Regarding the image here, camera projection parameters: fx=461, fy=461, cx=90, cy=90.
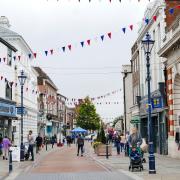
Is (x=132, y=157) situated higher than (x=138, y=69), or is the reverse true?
(x=138, y=69)

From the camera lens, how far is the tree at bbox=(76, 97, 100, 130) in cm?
10375

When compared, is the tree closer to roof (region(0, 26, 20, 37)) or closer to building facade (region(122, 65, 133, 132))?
building facade (region(122, 65, 133, 132))

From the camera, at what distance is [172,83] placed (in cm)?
2956

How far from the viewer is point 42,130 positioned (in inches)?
2960

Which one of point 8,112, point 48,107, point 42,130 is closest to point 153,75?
point 8,112

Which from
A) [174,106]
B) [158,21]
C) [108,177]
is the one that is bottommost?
[108,177]

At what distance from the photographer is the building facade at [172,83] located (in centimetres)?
2777

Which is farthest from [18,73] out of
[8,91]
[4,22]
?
[4,22]

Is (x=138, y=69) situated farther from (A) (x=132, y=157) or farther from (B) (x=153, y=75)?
(A) (x=132, y=157)

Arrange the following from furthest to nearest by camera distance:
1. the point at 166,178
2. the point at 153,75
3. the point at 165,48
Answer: the point at 153,75
the point at 165,48
the point at 166,178

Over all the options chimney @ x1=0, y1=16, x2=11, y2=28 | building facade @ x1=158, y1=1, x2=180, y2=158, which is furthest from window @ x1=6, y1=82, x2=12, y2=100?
building facade @ x1=158, y1=1, x2=180, y2=158

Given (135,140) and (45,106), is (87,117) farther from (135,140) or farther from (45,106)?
(135,140)

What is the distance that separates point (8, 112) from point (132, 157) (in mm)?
23772

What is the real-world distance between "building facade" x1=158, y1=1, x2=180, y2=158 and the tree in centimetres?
7305
